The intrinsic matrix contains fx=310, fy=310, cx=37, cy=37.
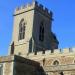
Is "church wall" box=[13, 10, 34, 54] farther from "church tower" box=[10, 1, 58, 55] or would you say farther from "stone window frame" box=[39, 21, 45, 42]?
"stone window frame" box=[39, 21, 45, 42]

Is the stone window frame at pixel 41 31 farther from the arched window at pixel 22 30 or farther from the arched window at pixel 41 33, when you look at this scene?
the arched window at pixel 22 30

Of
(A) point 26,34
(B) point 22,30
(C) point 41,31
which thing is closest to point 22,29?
(B) point 22,30

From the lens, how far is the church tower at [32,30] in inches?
1893

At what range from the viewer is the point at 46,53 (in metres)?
41.9

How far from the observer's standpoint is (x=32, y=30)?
159 ft

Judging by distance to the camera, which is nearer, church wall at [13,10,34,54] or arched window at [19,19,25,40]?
church wall at [13,10,34,54]

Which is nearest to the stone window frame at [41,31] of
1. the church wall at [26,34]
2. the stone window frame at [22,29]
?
the church wall at [26,34]

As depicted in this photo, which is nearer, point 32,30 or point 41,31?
point 32,30

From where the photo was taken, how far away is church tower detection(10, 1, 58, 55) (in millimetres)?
48094

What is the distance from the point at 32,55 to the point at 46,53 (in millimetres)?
2580

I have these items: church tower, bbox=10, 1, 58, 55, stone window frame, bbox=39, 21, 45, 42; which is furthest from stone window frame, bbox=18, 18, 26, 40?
stone window frame, bbox=39, 21, 45, 42

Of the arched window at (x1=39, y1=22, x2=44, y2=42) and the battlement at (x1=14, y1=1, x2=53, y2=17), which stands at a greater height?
the battlement at (x1=14, y1=1, x2=53, y2=17)

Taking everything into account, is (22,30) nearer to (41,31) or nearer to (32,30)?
(32,30)

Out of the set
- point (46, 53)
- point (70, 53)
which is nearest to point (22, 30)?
point (46, 53)
